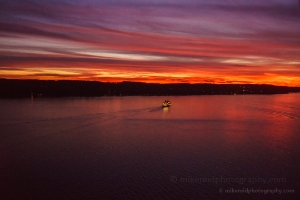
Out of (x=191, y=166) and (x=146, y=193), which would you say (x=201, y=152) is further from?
(x=146, y=193)

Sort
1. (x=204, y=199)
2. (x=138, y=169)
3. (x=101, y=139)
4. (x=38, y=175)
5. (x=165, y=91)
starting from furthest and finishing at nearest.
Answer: (x=165, y=91), (x=101, y=139), (x=138, y=169), (x=38, y=175), (x=204, y=199)

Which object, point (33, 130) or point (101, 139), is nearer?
point (101, 139)

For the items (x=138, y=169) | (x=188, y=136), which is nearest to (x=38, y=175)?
(x=138, y=169)

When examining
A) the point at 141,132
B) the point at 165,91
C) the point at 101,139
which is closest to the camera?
the point at 101,139

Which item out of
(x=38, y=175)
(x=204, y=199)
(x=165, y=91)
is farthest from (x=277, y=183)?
(x=165, y=91)

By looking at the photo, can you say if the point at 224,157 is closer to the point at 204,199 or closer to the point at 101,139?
the point at 204,199

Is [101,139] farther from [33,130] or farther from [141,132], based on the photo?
[33,130]

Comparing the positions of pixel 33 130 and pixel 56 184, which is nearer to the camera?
pixel 56 184

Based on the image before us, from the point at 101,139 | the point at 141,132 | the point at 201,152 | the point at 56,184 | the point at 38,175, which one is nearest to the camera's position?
the point at 56,184

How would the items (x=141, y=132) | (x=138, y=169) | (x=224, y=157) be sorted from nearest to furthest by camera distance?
(x=138, y=169), (x=224, y=157), (x=141, y=132)
